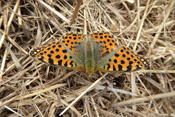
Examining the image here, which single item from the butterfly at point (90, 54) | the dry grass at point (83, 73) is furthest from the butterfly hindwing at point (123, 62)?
the dry grass at point (83, 73)

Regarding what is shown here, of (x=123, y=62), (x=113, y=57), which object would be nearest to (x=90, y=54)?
(x=113, y=57)

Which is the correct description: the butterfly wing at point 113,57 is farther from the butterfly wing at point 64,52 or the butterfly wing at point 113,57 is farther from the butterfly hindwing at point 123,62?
the butterfly wing at point 64,52

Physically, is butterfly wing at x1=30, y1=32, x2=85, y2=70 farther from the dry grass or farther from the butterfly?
the dry grass

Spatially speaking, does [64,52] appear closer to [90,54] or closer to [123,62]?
[90,54]

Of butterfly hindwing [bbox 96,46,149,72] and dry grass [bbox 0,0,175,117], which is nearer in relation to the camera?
butterfly hindwing [bbox 96,46,149,72]

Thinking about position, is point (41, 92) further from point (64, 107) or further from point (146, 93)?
point (146, 93)

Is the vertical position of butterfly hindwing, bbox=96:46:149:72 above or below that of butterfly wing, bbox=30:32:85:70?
below

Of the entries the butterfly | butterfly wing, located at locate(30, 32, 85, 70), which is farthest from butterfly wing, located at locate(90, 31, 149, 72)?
butterfly wing, located at locate(30, 32, 85, 70)
